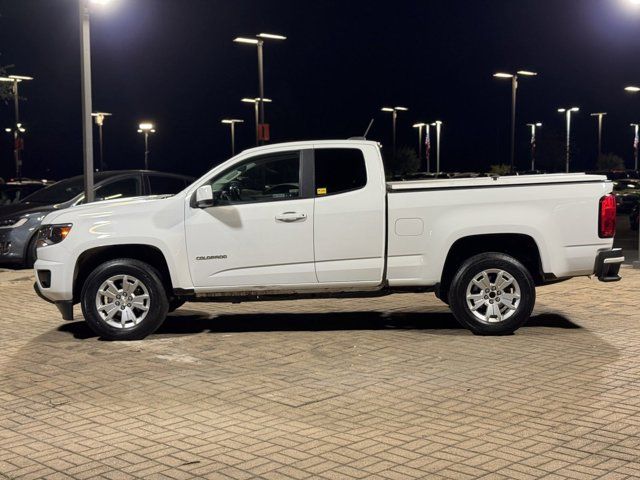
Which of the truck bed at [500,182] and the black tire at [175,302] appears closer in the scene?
the truck bed at [500,182]

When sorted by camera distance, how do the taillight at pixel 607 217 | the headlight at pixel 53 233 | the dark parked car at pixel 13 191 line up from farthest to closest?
1. the dark parked car at pixel 13 191
2. the headlight at pixel 53 233
3. the taillight at pixel 607 217

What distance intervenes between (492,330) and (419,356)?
1311 mm

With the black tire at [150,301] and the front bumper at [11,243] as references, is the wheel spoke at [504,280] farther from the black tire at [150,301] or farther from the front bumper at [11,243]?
the front bumper at [11,243]

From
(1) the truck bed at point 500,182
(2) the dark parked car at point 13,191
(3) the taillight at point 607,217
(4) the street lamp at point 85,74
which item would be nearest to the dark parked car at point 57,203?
(4) the street lamp at point 85,74

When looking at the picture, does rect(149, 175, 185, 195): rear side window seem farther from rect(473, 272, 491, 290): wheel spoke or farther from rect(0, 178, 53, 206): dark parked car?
rect(473, 272, 491, 290): wheel spoke

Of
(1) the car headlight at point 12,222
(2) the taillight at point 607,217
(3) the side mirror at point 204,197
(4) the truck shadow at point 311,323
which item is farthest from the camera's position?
(1) the car headlight at point 12,222

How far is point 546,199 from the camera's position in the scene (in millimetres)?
9500

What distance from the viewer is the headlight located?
973 centimetres

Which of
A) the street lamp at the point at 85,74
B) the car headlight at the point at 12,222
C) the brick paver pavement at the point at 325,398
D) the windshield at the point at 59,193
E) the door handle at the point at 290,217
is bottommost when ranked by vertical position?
the brick paver pavement at the point at 325,398

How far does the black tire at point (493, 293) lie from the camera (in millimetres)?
9484

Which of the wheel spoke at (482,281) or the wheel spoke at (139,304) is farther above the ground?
the wheel spoke at (482,281)

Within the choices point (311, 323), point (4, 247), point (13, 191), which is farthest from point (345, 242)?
point (13, 191)

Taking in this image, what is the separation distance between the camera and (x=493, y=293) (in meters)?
9.60

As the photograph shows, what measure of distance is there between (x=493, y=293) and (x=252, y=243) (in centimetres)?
251
